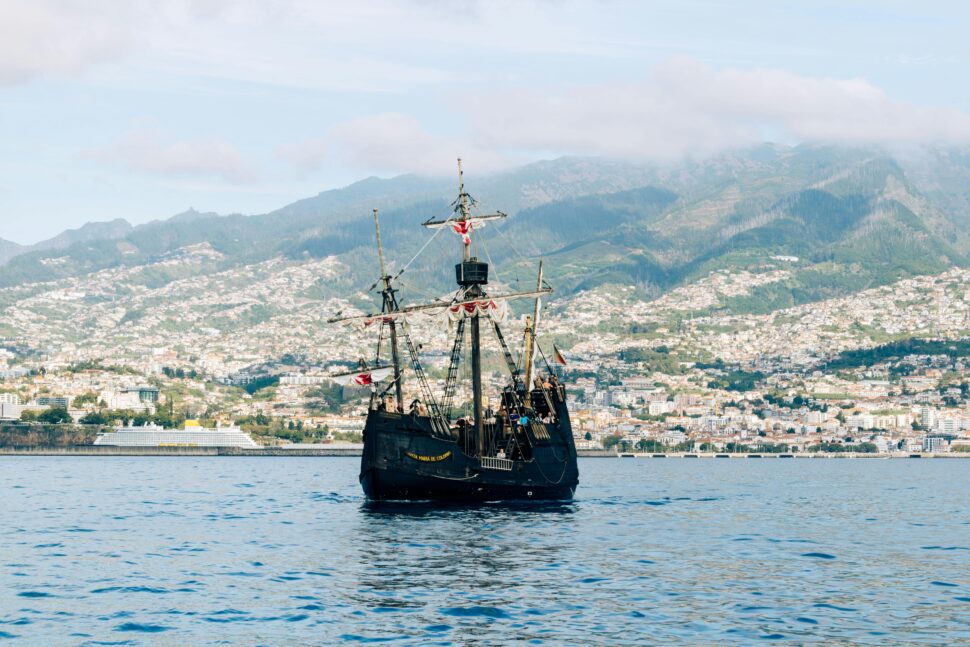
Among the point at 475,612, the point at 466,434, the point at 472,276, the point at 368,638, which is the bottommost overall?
the point at 368,638

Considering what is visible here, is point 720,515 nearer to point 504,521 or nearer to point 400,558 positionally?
point 504,521

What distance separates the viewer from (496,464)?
79.5 metres

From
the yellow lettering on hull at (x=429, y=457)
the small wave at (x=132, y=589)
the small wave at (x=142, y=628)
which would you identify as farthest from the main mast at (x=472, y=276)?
the small wave at (x=142, y=628)

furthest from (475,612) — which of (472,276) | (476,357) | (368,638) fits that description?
(472,276)

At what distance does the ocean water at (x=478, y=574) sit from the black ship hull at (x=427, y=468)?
131 centimetres

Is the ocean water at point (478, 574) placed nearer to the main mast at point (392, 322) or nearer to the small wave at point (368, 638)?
the small wave at point (368, 638)

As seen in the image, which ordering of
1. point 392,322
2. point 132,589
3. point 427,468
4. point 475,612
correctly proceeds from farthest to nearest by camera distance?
point 392,322, point 427,468, point 132,589, point 475,612

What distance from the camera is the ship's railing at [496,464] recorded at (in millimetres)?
78875

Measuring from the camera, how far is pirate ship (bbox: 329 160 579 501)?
76.3m

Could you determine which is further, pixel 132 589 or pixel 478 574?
pixel 478 574

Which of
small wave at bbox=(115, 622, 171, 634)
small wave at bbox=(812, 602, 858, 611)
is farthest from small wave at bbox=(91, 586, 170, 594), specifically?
small wave at bbox=(812, 602, 858, 611)

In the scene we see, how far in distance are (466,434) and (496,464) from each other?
2978mm

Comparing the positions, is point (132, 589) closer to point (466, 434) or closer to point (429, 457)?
point (429, 457)

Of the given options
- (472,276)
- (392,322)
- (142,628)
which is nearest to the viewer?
(142,628)
